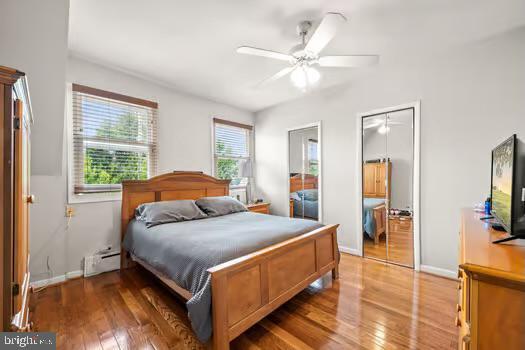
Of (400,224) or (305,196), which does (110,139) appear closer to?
(305,196)

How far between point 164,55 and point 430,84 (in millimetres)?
3153

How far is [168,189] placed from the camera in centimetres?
326

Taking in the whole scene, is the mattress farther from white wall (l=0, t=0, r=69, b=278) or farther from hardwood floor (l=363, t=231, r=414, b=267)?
white wall (l=0, t=0, r=69, b=278)

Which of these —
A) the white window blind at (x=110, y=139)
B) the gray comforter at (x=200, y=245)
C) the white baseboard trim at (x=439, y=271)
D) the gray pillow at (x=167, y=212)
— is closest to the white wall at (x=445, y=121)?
the white baseboard trim at (x=439, y=271)

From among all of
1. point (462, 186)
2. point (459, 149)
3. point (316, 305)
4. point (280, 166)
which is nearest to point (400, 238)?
point (462, 186)

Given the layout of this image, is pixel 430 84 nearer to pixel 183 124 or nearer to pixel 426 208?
pixel 426 208

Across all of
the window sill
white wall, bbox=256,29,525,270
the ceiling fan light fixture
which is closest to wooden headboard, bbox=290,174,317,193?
white wall, bbox=256,29,525,270

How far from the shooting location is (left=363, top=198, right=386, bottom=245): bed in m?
3.13

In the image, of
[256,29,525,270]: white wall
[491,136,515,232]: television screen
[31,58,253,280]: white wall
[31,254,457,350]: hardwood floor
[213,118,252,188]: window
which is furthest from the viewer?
[213,118,252,188]: window

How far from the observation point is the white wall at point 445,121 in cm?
→ 228

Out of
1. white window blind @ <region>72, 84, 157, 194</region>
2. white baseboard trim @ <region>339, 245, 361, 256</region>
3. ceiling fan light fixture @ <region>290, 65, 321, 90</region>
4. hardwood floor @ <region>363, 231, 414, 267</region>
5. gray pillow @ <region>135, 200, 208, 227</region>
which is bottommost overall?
white baseboard trim @ <region>339, 245, 361, 256</region>

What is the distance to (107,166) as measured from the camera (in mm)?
2887

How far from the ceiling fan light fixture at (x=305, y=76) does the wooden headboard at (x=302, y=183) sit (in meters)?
1.92

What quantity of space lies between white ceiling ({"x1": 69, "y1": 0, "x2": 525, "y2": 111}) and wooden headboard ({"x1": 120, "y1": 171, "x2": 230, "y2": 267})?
147 centimetres
